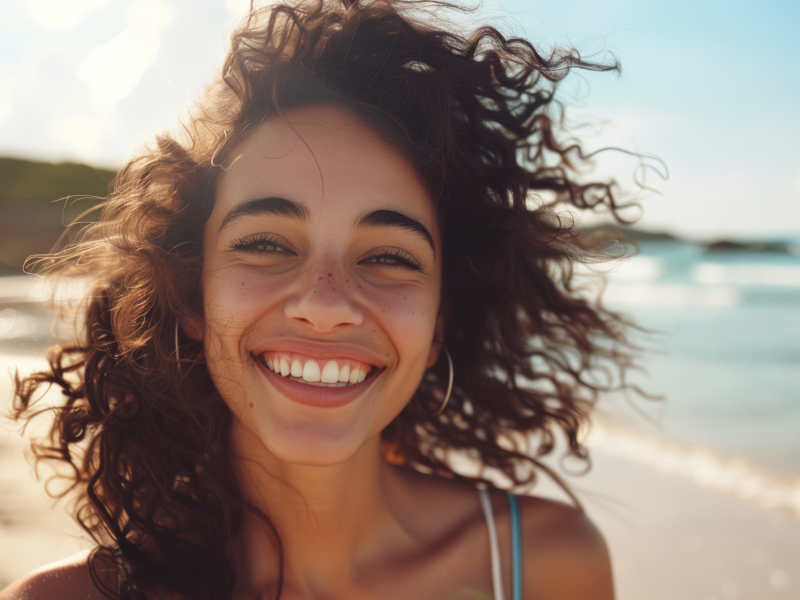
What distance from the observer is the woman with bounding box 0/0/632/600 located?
1.81 m

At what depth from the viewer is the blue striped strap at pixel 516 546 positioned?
6.91ft

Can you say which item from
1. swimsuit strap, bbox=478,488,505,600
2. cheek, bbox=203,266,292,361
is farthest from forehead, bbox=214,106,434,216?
swimsuit strap, bbox=478,488,505,600

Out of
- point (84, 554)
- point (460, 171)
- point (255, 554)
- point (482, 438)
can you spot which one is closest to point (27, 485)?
point (84, 554)

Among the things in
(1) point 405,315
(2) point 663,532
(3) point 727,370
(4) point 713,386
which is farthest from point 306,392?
(3) point 727,370

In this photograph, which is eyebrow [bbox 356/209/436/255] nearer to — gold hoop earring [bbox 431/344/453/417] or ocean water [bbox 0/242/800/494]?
gold hoop earring [bbox 431/344/453/417]

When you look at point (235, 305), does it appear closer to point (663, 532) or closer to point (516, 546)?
point (516, 546)

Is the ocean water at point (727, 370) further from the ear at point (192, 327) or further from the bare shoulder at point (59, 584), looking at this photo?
the bare shoulder at point (59, 584)

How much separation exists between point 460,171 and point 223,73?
0.89m

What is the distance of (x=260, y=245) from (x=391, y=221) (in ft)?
1.38

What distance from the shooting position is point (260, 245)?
1851 mm

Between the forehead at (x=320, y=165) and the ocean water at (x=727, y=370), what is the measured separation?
115cm

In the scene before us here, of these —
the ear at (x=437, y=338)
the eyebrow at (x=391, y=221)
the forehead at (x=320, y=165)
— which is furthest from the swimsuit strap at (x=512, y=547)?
the forehead at (x=320, y=165)

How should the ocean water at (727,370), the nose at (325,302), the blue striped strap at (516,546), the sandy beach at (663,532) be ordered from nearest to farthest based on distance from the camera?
the nose at (325,302)
the blue striped strap at (516,546)
the sandy beach at (663,532)
the ocean water at (727,370)

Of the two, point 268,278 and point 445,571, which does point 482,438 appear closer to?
point 445,571
